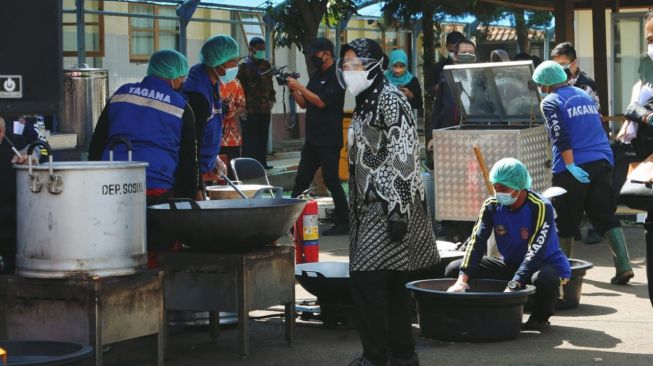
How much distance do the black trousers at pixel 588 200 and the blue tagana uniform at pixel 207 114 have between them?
286 cm

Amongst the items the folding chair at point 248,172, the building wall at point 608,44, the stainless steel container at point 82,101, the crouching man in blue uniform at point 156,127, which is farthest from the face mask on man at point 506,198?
the building wall at point 608,44

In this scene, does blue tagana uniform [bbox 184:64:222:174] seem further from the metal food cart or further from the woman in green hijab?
the woman in green hijab

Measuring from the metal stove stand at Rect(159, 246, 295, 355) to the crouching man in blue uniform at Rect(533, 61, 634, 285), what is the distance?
310 centimetres

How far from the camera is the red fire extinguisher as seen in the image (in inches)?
370

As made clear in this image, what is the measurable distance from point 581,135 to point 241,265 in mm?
3832

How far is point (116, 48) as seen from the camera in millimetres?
21062

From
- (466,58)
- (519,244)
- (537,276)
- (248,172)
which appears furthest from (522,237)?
(466,58)

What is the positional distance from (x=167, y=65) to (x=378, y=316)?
2064mm

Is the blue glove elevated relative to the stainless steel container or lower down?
lower down

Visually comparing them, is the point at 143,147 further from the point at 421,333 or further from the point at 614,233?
the point at 614,233

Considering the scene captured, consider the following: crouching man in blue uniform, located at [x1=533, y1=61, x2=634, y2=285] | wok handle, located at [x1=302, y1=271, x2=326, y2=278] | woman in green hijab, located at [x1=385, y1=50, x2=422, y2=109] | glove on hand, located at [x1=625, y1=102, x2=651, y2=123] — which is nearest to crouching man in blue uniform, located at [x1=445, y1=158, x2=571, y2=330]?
wok handle, located at [x1=302, y1=271, x2=326, y2=278]

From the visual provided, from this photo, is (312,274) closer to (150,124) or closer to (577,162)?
(150,124)

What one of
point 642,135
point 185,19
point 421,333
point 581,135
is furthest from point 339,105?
point 185,19

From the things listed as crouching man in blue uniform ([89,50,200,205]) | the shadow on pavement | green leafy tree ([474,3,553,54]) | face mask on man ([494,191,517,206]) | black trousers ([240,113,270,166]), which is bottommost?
the shadow on pavement
